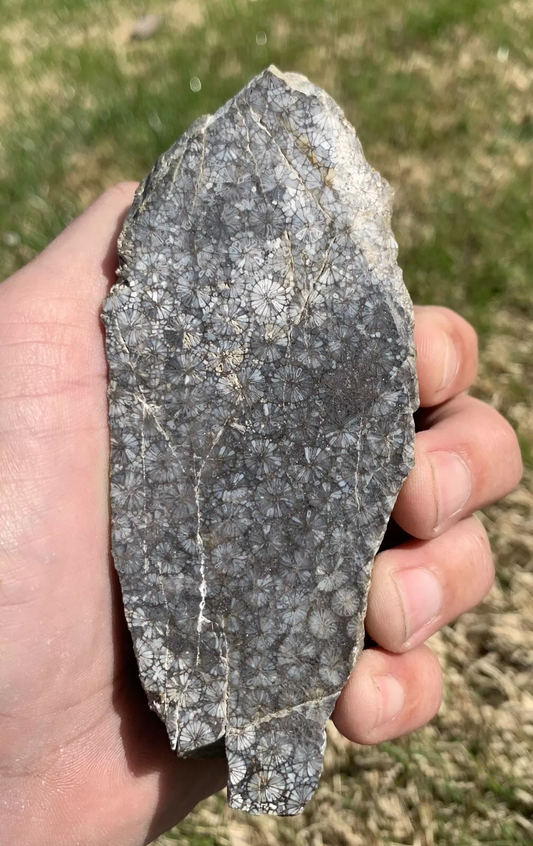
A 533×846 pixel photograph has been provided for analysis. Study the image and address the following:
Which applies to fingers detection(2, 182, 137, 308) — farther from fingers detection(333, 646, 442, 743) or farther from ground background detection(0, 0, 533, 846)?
ground background detection(0, 0, 533, 846)

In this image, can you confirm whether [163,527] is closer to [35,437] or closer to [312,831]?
[35,437]

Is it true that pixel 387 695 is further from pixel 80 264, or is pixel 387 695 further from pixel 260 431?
pixel 80 264

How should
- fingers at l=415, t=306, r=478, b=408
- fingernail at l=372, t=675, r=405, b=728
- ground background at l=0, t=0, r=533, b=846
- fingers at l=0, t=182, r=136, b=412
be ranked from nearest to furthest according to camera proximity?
fingers at l=0, t=182, r=136, b=412
fingernail at l=372, t=675, r=405, b=728
fingers at l=415, t=306, r=478, b=408
ground background at l=0, t=0, r=533, b=846

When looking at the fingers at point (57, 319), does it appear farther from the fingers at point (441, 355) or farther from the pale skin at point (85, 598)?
the fingers at point (441, 355)

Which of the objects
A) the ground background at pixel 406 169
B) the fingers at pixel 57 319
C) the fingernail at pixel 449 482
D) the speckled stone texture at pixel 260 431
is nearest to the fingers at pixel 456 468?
the fingernail at pixel 449 482

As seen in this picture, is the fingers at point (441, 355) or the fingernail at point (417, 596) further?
the fingers at point (441, 355)

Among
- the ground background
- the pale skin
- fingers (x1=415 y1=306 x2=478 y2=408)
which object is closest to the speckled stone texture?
the pale skin

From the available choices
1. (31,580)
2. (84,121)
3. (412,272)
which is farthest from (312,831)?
(84,121)
